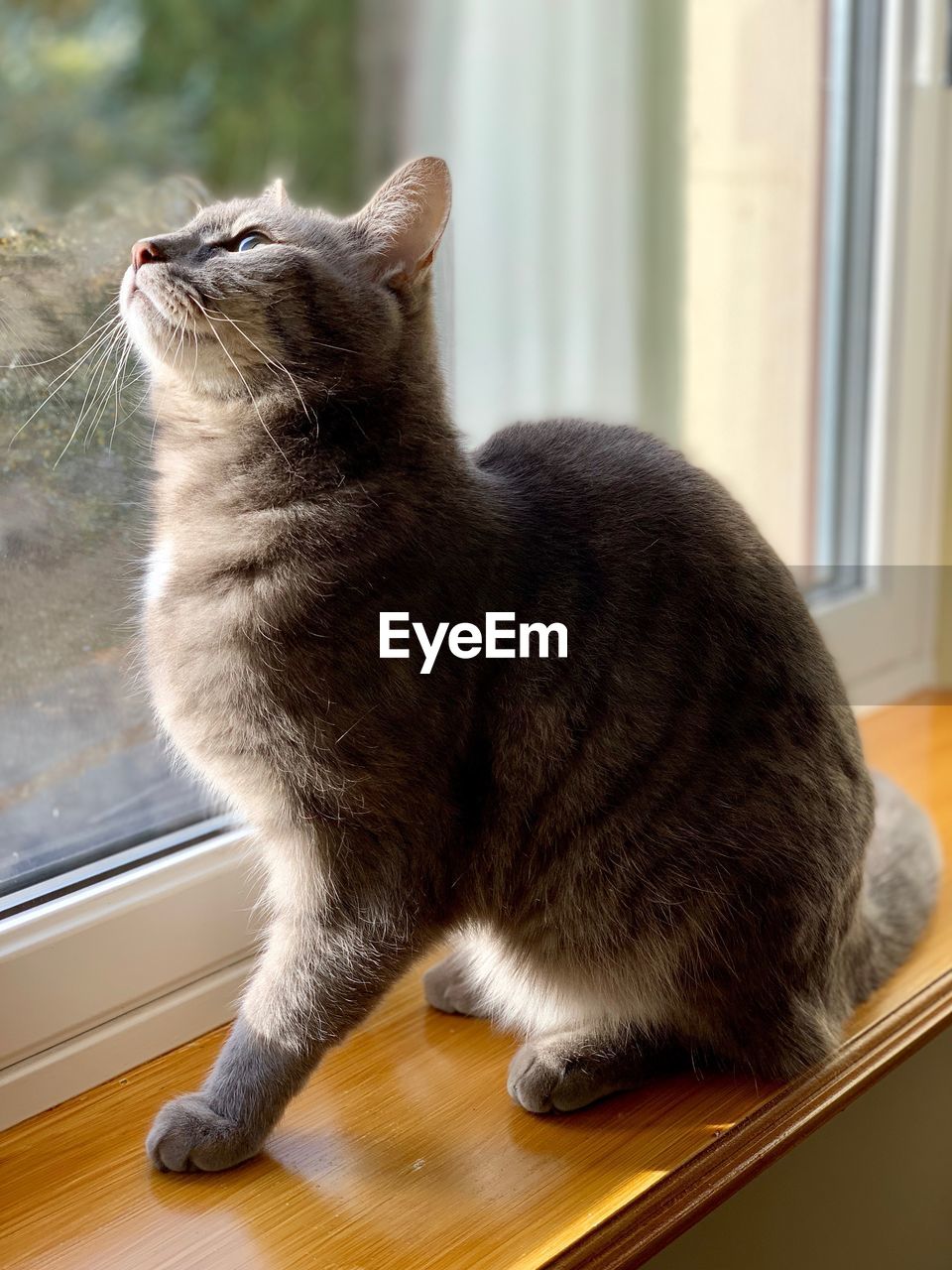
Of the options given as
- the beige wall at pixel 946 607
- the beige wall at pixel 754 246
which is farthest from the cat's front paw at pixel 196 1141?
the beige wall at pixel 946 607

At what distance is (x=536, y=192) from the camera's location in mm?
1430

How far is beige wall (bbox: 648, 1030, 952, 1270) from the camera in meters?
0.99

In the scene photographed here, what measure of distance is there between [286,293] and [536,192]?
0.63m

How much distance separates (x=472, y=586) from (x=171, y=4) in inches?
38.5

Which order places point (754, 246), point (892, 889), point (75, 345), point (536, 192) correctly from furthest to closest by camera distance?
point (754, 246)
point (536, 192)
point (892, 889)
point (75, 345)

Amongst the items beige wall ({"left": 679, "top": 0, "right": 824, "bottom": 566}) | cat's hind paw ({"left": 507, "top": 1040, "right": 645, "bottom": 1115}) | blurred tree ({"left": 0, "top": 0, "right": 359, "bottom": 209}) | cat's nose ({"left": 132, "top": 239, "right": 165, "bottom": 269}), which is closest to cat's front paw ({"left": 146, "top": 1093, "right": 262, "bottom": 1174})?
cat's hind paw ({"left": 507, "top": 1040, "right": 645, "bottom": 1115})

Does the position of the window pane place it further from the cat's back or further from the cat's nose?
the cat's back

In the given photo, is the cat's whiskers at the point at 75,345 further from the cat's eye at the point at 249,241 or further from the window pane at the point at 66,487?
the cat's eye at the point at 249,241

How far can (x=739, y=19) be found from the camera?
1.51 metres

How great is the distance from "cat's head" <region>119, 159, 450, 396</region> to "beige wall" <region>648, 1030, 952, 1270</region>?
0.66m

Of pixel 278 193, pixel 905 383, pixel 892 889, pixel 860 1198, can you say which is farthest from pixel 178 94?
pixel 860 1198

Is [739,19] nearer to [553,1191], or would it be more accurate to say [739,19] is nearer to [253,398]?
[253,398]

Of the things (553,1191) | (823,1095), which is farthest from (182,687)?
(823,1095)

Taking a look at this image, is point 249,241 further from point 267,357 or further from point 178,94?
point 178,94
